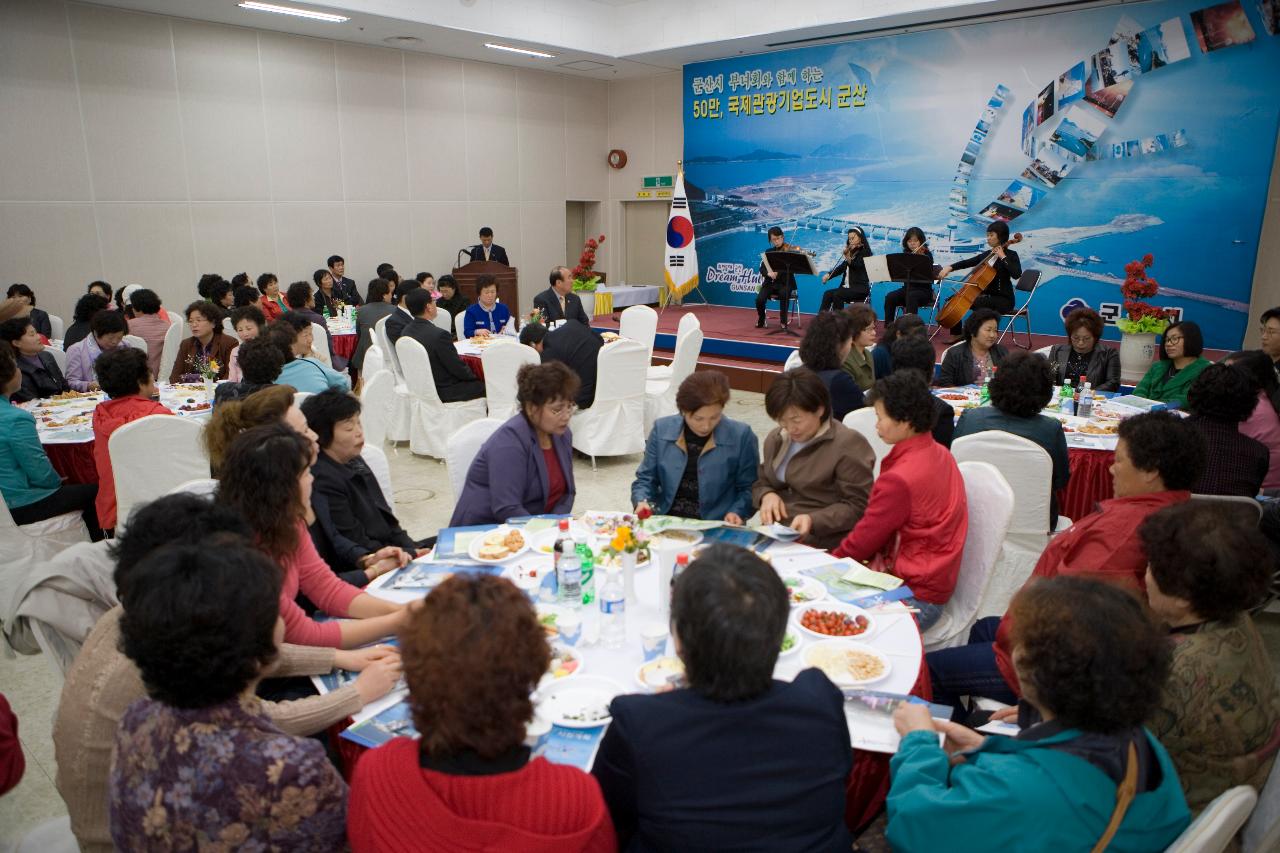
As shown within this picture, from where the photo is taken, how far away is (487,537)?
293cm

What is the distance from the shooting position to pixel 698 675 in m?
1.44

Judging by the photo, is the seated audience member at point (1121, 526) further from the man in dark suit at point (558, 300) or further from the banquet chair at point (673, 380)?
the man in dark suit at point (558, 300)

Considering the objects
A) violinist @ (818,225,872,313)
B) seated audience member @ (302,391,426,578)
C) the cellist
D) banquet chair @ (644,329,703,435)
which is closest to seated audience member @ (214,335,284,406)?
seated audience member @ (302,391,426,578)

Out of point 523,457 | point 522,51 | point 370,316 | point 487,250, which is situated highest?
point 522,51

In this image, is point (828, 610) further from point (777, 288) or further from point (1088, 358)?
point (777, 288)

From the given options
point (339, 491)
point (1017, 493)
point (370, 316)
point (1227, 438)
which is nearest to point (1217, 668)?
point (1017, 493)

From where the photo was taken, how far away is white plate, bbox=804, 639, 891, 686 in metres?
2.01

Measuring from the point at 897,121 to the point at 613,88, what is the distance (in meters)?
5.55

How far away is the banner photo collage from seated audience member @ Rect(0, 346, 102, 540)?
990 centimetres

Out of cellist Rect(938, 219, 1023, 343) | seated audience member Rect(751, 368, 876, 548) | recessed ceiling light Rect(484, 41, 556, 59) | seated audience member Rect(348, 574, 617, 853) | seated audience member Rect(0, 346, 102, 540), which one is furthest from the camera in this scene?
recessed ceiling light Rect(484, 41, 556, 59)

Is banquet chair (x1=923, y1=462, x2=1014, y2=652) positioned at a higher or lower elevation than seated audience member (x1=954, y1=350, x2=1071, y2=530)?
lower

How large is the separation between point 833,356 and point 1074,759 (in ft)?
11.2

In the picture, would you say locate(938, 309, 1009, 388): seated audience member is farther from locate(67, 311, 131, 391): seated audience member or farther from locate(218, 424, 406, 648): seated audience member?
locate(67, 311, 131, 391): seated audience member

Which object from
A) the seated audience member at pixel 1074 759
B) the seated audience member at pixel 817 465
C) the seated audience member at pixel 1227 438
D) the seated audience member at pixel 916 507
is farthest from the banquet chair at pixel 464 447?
the seated audience member at pixel 1227 438
